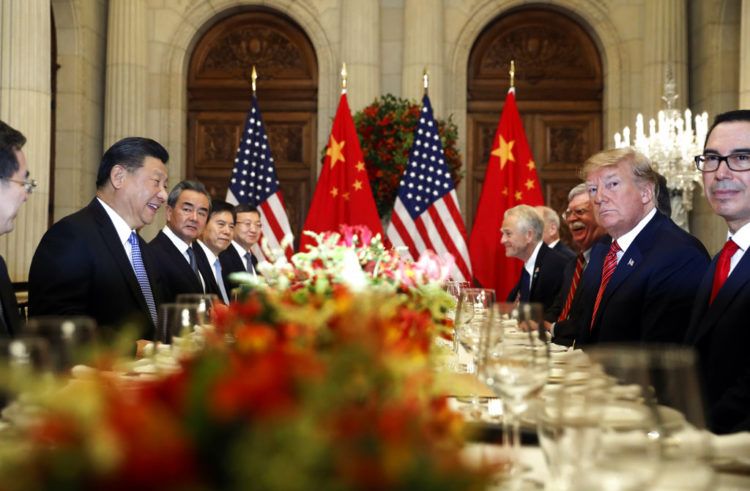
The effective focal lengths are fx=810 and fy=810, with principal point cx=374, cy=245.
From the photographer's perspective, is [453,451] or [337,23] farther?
[337,23]

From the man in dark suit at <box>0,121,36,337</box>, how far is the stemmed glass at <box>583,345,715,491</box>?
2542 millimetres

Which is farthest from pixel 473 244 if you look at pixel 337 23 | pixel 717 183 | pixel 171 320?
pixel 171 320

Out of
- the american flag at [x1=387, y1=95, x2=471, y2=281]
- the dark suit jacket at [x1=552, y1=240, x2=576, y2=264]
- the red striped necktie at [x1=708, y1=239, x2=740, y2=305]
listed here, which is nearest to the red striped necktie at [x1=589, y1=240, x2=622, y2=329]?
the red striped necktie at [x1=708, y1=239, x2=740, y2=305]

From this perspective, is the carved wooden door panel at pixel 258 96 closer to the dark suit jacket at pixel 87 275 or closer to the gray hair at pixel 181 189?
the gray hair at pixel 181 189

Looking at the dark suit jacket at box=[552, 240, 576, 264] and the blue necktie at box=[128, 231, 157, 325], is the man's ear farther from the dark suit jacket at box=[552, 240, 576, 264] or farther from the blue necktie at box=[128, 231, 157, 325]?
the dark suit jacket at box=[552, 240, 576, 264]

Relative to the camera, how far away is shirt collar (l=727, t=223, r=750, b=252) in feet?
8.54

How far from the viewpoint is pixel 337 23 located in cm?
943

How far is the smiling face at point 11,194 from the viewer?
2.91m

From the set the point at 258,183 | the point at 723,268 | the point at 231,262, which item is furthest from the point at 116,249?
the point at 258,183

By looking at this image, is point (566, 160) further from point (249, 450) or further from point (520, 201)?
point (249, 450)

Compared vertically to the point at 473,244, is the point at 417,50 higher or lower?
higher

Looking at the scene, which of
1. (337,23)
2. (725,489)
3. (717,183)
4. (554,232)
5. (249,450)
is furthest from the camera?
(337,23)

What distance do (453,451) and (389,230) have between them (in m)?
7.44

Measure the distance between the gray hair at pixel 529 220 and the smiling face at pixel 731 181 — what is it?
344 cm
